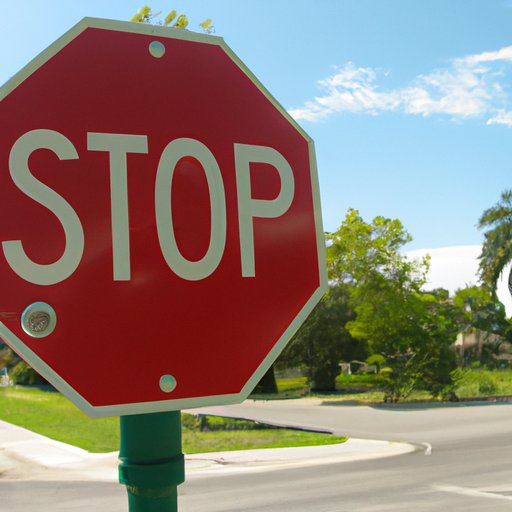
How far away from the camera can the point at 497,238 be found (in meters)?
28.2

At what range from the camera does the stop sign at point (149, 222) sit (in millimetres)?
921

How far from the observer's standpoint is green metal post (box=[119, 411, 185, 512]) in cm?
102

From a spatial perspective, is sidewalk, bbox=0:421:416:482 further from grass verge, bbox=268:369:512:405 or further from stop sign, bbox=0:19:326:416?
stop sign, bbox=0:19:326:416

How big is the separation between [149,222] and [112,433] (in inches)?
632

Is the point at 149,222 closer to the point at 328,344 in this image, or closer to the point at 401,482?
the point at 401,482

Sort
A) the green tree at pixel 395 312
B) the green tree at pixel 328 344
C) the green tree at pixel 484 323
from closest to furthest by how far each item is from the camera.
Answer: the green tree at pixel 395 312 < the green tree at pixel 328 344 < the green tree at pixel 484 323

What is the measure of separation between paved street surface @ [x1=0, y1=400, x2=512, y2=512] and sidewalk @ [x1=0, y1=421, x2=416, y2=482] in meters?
0.02

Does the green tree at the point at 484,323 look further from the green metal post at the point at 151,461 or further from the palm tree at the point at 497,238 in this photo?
the green metal post at the point at 151,461

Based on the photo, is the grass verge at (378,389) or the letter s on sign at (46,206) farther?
the grass verge at (378,389)

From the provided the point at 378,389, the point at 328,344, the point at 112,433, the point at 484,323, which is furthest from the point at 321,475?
the point at 484,323

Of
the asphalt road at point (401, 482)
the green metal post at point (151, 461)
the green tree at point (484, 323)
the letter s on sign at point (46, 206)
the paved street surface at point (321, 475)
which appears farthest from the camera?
the green tree at point (484, 323)

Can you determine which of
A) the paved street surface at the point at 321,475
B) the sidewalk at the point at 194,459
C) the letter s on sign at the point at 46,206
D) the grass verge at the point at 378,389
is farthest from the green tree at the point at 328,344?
the letter s on sign at the point at 46,206

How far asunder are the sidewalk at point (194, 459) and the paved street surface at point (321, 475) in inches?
0.8

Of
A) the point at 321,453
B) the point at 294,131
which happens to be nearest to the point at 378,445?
the point at 321,453
